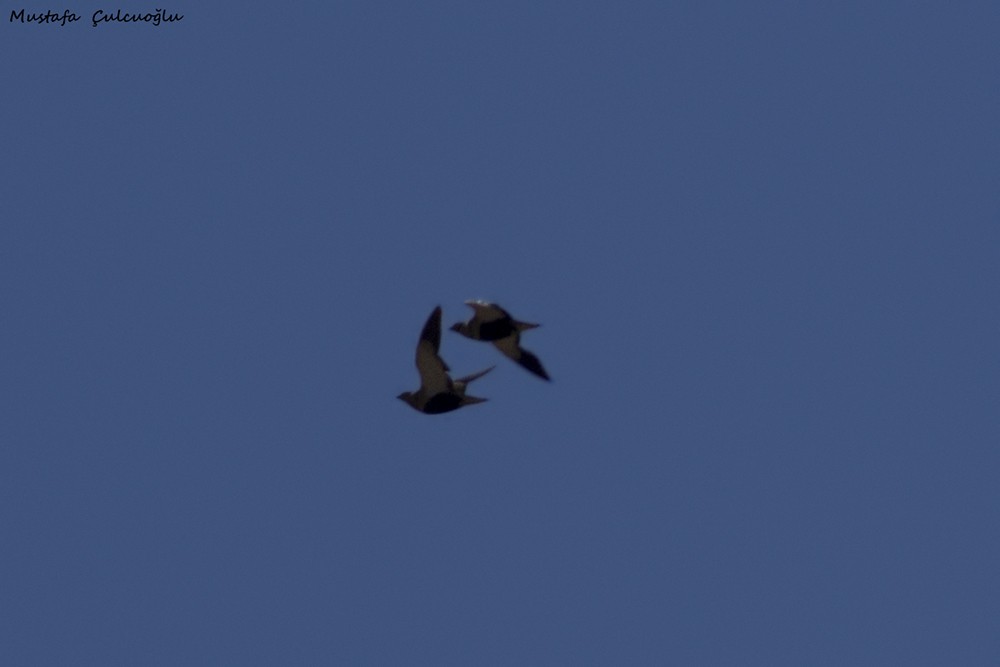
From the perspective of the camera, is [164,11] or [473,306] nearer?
[473,306]

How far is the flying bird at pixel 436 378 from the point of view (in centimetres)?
1805

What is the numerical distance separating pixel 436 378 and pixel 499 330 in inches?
37.8

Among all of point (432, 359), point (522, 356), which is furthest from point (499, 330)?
point (522, 356)

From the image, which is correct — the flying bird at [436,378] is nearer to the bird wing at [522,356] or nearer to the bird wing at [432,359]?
the bird wing at [432,359]

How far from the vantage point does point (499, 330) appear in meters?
18.3

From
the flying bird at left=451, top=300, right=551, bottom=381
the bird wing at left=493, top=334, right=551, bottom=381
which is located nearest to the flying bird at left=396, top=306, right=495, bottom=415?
the flying bird at left=451, top=300, right=551, bottom=381

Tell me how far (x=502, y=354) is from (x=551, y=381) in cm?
72

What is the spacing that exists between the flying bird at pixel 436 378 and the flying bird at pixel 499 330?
0.47 m

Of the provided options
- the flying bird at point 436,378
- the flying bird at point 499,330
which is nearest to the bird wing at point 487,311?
the flying bird at point 499,330

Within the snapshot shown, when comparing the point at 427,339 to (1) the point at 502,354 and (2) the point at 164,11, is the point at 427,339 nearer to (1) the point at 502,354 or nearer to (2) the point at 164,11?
(1) the point at 502,354

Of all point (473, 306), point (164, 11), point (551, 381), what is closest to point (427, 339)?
point (473, 306)

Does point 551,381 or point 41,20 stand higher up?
point 41,20

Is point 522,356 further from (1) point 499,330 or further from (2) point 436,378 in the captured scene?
(2) point 436,378

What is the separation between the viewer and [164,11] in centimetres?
2420
